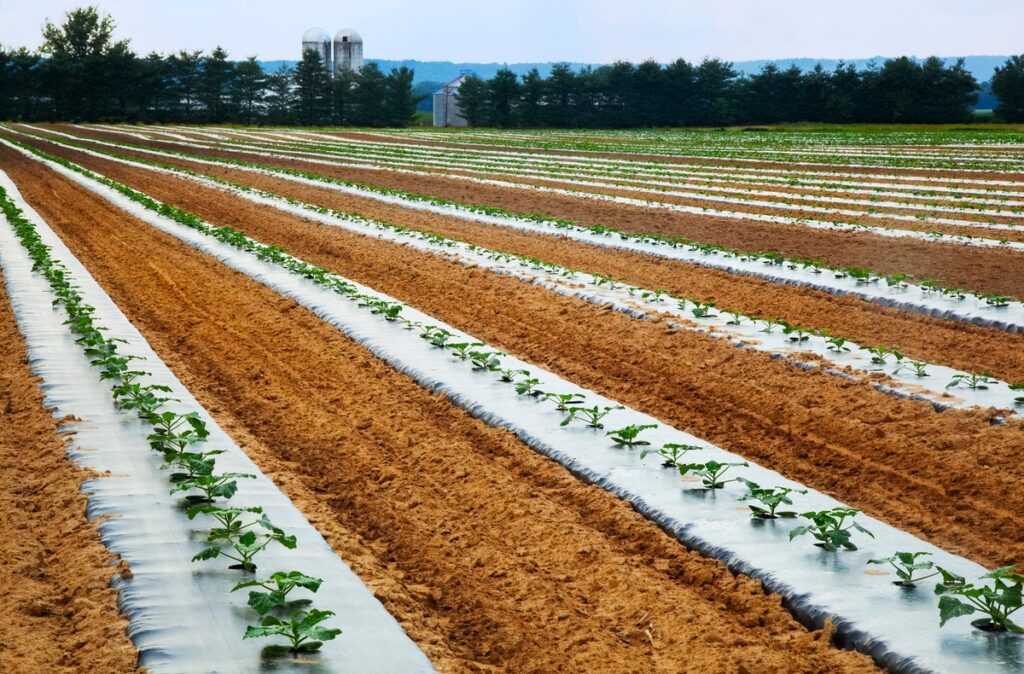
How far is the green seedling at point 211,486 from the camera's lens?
16.9ft

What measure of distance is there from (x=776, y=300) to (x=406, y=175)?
1930cm

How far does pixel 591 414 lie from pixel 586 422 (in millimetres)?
99

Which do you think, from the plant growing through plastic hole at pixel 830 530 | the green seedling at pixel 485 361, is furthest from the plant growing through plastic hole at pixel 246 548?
the green seedling at pixel 485 361

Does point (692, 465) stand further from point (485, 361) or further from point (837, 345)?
point (837, 345)

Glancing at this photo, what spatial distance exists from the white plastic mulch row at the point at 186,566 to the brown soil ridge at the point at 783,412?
113 inches

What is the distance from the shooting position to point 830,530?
16.1ft

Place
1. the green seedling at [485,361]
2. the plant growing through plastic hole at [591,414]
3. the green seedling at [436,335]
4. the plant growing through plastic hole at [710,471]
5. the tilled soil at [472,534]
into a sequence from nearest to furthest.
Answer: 1. the tilled soil at [472,534]
2. the plant growing through plastic hole at [710,471]
3. the plant growing through plastic hole at [591,414]
4. the green seedling at [485,361]
5. the green seedling at [436,335]

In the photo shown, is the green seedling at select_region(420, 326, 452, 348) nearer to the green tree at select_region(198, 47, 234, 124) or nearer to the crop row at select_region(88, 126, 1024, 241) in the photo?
the crop row at select_region(88, 126, 1024, 241)

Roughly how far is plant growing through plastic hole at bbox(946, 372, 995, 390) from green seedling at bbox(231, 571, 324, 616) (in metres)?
5.15

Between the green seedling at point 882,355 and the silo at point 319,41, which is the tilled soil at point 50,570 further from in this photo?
the silo at point 319,41

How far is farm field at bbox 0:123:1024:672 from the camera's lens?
439 centimetres

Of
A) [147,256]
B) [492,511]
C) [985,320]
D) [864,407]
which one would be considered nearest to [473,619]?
[492,511]

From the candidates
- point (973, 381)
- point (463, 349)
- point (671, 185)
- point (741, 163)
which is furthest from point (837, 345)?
point (741, 163)

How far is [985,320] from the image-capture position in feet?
32.5
